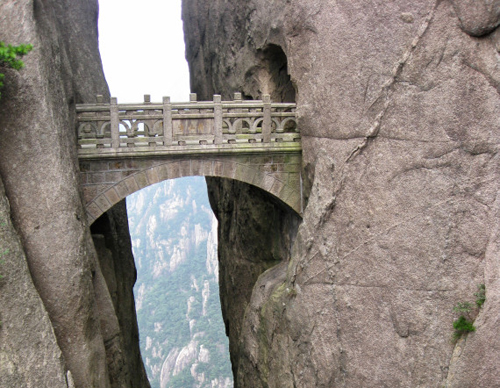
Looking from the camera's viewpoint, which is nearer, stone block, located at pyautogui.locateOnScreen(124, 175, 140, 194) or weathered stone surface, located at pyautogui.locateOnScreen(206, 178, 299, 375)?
stone block, located at pyautogui.locateOnScreen(124, 175, 140, 194)

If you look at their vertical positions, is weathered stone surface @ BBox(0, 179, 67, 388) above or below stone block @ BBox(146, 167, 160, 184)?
below

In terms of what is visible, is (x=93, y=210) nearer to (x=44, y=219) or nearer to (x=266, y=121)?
(x=44, y=219)

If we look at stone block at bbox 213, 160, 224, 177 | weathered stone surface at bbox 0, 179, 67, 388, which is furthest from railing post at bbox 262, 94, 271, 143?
weathered stone surface at bbox 0, 179, 67, 388

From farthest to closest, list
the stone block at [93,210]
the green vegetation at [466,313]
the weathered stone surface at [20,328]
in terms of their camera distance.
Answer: the stone block at [93,210]
the green vegetation at [466,313]
the weathered stone surface at [20,328]

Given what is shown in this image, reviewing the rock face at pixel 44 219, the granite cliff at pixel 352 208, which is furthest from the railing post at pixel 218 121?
the rock face at pixel 44 219

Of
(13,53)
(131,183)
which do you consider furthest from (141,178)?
(13,53)

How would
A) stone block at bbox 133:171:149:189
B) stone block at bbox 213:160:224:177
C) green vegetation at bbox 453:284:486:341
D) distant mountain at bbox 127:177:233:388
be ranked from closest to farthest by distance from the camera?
green vegetation at bbox 453:284:486:341 → stone block at bbox 133:171:149:189 → stone block at bbox 213:160:224:177 → distant mountain at bbox 127:177:233:388

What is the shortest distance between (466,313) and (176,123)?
683 cm

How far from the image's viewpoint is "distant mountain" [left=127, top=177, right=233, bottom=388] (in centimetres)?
4791

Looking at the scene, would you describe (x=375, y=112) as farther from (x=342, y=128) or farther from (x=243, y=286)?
(x=243, y=286)

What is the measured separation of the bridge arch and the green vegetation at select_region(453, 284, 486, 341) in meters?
4.40

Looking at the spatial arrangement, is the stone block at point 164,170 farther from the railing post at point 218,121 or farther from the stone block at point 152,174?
the railing post at point 218,121

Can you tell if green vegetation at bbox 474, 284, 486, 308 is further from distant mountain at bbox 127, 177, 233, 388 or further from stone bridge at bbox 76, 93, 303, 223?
distant mountain at bbox 127, 177, 233, 388

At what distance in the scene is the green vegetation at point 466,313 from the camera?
25.9ft
